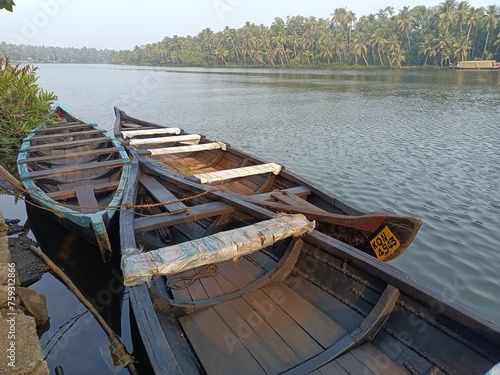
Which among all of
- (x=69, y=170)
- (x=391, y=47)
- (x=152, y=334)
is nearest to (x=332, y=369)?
(x=152, y=334)

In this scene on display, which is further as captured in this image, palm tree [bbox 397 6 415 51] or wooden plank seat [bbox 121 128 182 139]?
palm tree [bbox 397 6 415 51]

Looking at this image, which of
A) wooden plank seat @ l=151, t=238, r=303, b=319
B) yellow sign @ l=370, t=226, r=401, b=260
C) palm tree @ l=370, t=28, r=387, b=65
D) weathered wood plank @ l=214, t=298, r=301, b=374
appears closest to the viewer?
weathered wood plank @ l=214, t=298, r=301, b=374

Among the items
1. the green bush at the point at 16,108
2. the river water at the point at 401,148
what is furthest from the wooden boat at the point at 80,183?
the river water at the point at 401,148

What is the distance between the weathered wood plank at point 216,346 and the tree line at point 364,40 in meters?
73.6

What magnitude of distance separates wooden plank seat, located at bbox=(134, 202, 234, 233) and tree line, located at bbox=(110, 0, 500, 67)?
236 feet

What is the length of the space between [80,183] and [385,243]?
6.96 m

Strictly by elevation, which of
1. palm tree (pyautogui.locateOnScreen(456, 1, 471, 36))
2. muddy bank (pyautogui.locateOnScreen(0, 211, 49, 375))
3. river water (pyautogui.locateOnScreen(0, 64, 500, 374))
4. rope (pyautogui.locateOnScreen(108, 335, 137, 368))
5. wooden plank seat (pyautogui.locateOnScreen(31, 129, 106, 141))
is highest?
palm tree (pyautogui.locateOnScreen(456, 1, 471, 36))

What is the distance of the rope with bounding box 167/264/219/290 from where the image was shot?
14.4 feet

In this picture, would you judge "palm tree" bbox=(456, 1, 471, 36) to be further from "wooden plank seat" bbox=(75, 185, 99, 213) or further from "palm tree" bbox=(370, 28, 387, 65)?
"wooden plank seat" bbox=(75, 185, 99, 213)

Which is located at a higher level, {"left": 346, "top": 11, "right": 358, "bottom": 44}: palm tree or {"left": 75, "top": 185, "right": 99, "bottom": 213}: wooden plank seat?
{"left": 346, "top": 11, "right": 358, "bottom": 44}: palm tree

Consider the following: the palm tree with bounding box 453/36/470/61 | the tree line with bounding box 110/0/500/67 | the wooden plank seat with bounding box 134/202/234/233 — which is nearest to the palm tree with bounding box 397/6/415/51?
the tree line with bounding box 110/0/500/67

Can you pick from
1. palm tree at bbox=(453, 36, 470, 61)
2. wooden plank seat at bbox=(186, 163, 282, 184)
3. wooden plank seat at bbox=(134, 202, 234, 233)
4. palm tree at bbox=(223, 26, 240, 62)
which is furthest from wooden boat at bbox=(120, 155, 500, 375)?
palm tree at bbox=(223, 26, 240, 62)

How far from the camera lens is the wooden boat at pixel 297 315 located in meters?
2.94

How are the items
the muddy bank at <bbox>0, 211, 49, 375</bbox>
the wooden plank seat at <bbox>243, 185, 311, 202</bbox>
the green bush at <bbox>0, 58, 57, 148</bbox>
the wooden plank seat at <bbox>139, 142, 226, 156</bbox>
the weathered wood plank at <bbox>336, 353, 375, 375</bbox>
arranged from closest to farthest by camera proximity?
the muddy bank at <bbox>0, 211, 49, 375</bbox> < the weathered wood plank at <bbox>336, 353, 375, 375</bbox> < the wooden plank seat at <bbox>243, 185, 311, 202</bbox> < the wooden plank seat at <bbox>139, 142, 226, 156</bbox> < the green bush at <bbox>0, 58, 57, 148</bbox>
